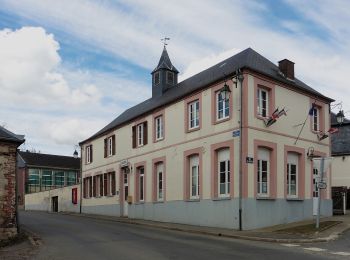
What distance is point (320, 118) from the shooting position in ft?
91.7

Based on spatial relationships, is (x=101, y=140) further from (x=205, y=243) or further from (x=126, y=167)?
(x=205, y=243)

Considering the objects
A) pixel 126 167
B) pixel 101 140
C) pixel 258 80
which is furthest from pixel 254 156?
pixel 101 140

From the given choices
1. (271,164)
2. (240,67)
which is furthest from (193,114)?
(271,164)

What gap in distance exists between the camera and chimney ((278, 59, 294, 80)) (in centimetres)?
2675

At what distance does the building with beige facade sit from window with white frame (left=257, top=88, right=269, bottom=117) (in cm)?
5

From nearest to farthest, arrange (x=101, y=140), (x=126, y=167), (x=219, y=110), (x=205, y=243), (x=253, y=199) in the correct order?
(x=205, y=243), (x=253, y=199), (x=219, y=110), (x=126, y=167), (x=101, y=140)

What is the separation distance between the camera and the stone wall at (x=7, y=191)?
19141mm

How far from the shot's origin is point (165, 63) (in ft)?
117

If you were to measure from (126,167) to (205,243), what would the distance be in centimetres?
1812

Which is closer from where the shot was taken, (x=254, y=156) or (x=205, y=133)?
(x=254, y=156)

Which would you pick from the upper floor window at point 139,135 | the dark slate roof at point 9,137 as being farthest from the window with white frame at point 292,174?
the dark slate roof at point 9,137

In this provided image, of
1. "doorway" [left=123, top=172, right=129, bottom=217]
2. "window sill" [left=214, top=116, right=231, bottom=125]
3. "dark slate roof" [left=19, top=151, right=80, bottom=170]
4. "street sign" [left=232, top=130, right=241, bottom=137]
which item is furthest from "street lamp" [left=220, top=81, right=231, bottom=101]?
"dark slate roof" [left=19, top=151, right=80, bottom=170]

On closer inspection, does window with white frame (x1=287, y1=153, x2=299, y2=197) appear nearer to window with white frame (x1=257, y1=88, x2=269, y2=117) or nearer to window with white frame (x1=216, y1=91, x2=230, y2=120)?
window with white frame (x1=257, y1=88, x2=269, y2=117)

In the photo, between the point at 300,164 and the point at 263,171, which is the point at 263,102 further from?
the point at 300,164
